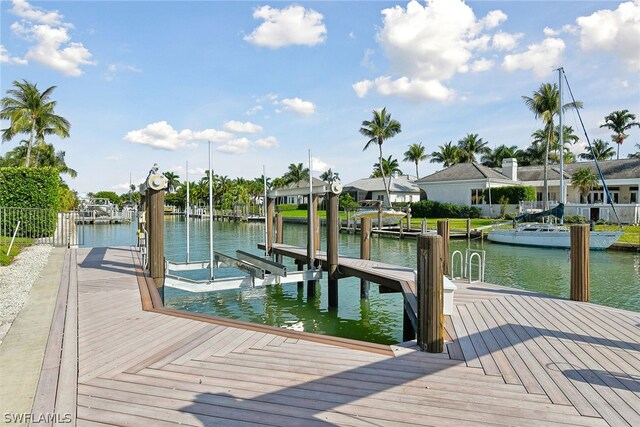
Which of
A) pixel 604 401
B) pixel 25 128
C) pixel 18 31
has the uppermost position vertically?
pixel 25 128

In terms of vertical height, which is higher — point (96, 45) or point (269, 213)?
point (96, 45)

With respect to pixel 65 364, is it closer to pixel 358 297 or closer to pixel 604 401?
pixel 604 401

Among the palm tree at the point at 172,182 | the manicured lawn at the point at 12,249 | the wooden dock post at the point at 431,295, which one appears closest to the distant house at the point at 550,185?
the wooden dock post at the point at 431,295

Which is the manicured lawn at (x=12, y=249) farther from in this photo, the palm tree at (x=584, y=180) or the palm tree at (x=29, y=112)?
the palm tree at (x=584, y=180)

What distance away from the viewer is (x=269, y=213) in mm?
15422

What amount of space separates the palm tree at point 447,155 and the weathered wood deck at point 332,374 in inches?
2457

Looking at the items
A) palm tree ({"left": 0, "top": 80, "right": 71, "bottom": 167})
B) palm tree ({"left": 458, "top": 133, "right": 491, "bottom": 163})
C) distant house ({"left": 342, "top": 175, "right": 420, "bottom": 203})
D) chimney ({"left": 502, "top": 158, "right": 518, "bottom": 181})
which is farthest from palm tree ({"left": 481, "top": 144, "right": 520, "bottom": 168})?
palm tree ({"left": 0, "top": 80, "right": 71, "bottom": 167})

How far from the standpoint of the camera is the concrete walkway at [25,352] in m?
3.38

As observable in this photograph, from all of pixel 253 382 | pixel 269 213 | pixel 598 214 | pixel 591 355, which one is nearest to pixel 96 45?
pixel 269 213

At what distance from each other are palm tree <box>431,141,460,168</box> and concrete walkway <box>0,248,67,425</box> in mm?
64350

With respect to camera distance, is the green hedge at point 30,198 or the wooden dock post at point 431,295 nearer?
the wooden dock post at point 431,295

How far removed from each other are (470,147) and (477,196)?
25.2 m

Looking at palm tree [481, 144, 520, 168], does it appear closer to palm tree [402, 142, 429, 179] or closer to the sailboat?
palm tree [402, 142, 429, 179]

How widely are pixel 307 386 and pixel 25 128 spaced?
42222 mm
